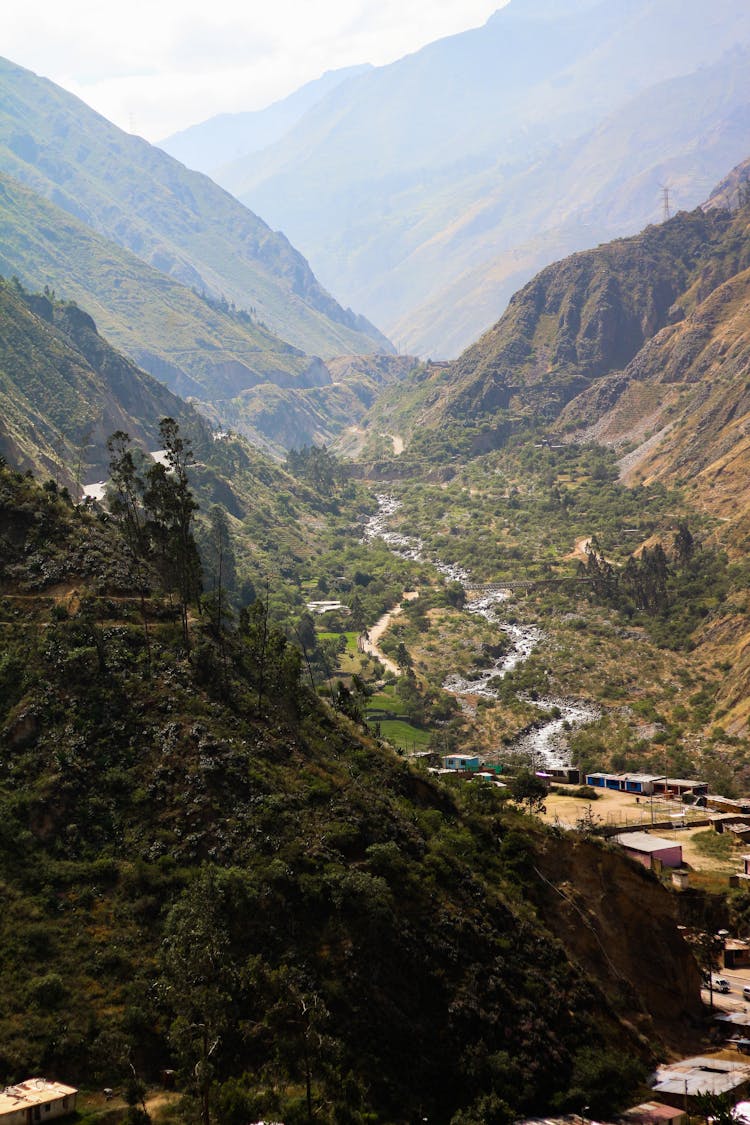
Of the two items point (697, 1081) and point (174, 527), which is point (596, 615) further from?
point (697, 1081)

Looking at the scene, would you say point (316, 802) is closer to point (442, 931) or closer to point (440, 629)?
point (442, 931)

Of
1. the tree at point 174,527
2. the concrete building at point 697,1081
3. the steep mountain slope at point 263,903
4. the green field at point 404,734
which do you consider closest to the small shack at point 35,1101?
the steep mountain slope at point 263,903

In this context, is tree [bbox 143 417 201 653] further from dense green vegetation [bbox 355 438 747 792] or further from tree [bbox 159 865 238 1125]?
dense green vegetation [bbox 355 438 747 792]

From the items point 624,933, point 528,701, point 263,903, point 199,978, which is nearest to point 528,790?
point 624,933

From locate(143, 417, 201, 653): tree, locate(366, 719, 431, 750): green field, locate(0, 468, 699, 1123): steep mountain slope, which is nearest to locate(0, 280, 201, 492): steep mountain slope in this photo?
locate(366, 719, 431, 750): green field

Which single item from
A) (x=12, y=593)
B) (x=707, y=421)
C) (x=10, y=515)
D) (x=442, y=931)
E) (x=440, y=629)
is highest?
(x=707, y=421)

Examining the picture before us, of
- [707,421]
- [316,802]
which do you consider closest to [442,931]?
[316,802]

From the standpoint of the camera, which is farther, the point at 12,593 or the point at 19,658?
the point at 12,593
